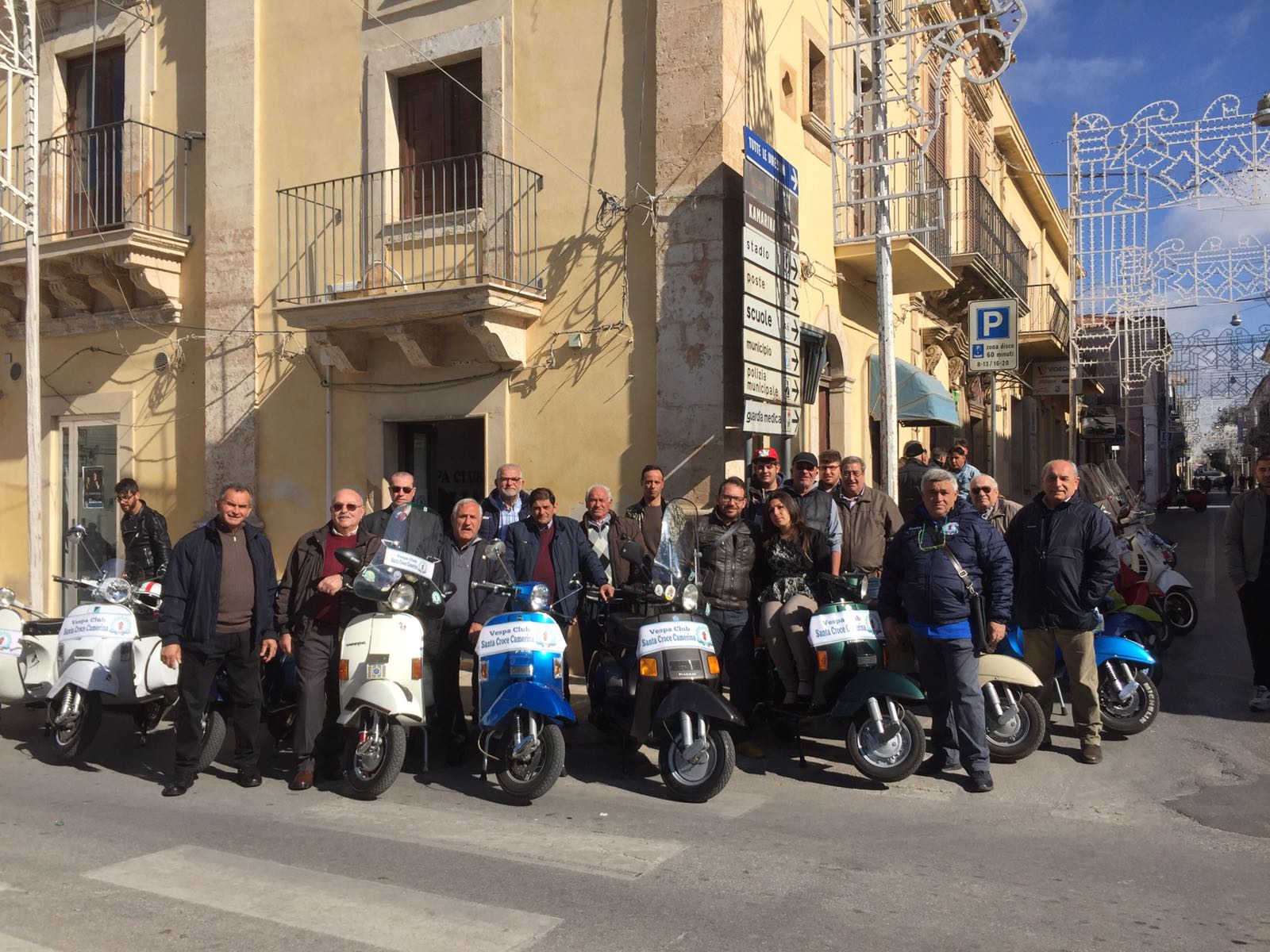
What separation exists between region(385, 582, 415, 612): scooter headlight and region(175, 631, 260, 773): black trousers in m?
0.93

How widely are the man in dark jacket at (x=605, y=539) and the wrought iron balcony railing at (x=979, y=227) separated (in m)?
7.94

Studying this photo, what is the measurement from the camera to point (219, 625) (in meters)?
6.26

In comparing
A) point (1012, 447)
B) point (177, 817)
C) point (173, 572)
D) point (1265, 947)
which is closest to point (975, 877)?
point (1265, 947)

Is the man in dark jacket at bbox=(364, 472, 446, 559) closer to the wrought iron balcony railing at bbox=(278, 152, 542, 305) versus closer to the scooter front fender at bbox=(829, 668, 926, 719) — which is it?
the scooter front fender at bbox=(829, 668, 926, 719)

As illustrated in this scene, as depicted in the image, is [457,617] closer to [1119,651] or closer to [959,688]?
[959,688]

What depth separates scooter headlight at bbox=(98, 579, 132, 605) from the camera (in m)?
7.08

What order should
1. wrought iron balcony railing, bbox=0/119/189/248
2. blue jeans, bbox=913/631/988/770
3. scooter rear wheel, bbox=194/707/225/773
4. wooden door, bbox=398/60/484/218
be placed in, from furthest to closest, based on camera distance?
wrought iron balcony railing, bbox=0/119/189/248, wooden door, bbox=398/60/484/218, scooter rear wheel, bbox=194/707/225/773, blue jeans, bbox=913/631/988/770

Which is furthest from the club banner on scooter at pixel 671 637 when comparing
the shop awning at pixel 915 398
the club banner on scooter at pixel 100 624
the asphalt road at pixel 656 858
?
the shop awning at pixel 915 398

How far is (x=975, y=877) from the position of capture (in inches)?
177

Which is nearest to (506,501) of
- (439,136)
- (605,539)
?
(605,539)

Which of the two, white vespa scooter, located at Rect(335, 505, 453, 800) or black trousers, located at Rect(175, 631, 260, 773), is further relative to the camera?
black trousers, located at Rect(175, 631, 260, 773)

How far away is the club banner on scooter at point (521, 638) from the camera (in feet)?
20.0

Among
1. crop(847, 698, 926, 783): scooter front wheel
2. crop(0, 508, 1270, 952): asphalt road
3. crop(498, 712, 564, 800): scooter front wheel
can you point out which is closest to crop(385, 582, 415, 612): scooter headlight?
crop(498, 712, 564, 800): scooter front wheel

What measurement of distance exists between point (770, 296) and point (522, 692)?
16.2 ft
